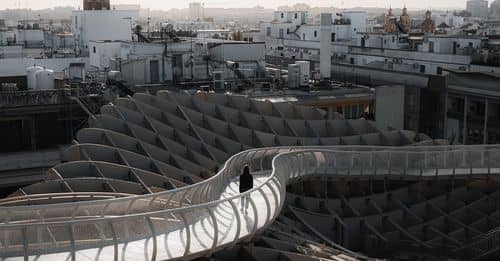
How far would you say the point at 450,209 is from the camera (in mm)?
23141

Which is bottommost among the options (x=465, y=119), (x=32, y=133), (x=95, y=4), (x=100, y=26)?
(x=32, y=133)

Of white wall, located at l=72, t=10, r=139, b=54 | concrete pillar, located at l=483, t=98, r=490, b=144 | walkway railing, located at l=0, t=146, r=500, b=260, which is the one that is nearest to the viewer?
walkway railing, located at l=0, t=146, r=500, b=260

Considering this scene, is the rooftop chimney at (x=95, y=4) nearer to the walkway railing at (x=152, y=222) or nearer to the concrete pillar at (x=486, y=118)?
the concrete pillar at (x=486, y=118)

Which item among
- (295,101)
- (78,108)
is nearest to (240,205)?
(295,101)

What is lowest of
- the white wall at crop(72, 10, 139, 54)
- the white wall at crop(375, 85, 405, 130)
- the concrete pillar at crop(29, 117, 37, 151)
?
the concrete pillar at crop(29, 117, 37, 151)

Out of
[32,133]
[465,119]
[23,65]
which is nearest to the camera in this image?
[32,133]

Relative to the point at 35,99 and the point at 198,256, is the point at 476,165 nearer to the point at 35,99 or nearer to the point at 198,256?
the point at 198,256

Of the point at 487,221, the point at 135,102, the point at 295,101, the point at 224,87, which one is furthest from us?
the point at 224,87

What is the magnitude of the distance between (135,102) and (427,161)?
1028 cm

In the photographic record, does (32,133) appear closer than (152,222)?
No

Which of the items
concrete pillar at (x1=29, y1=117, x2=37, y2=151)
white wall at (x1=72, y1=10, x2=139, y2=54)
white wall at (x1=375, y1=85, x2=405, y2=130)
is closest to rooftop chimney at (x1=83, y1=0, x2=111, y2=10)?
white wall at (x1=72, y1=10, x2=139, y2=54)

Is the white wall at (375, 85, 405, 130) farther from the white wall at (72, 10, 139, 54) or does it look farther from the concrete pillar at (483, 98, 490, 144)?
the white wall at (72, 10, 139, 54)

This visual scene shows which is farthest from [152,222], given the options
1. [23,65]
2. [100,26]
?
[100,26]

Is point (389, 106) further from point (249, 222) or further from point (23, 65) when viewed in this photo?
point (249, 222)
